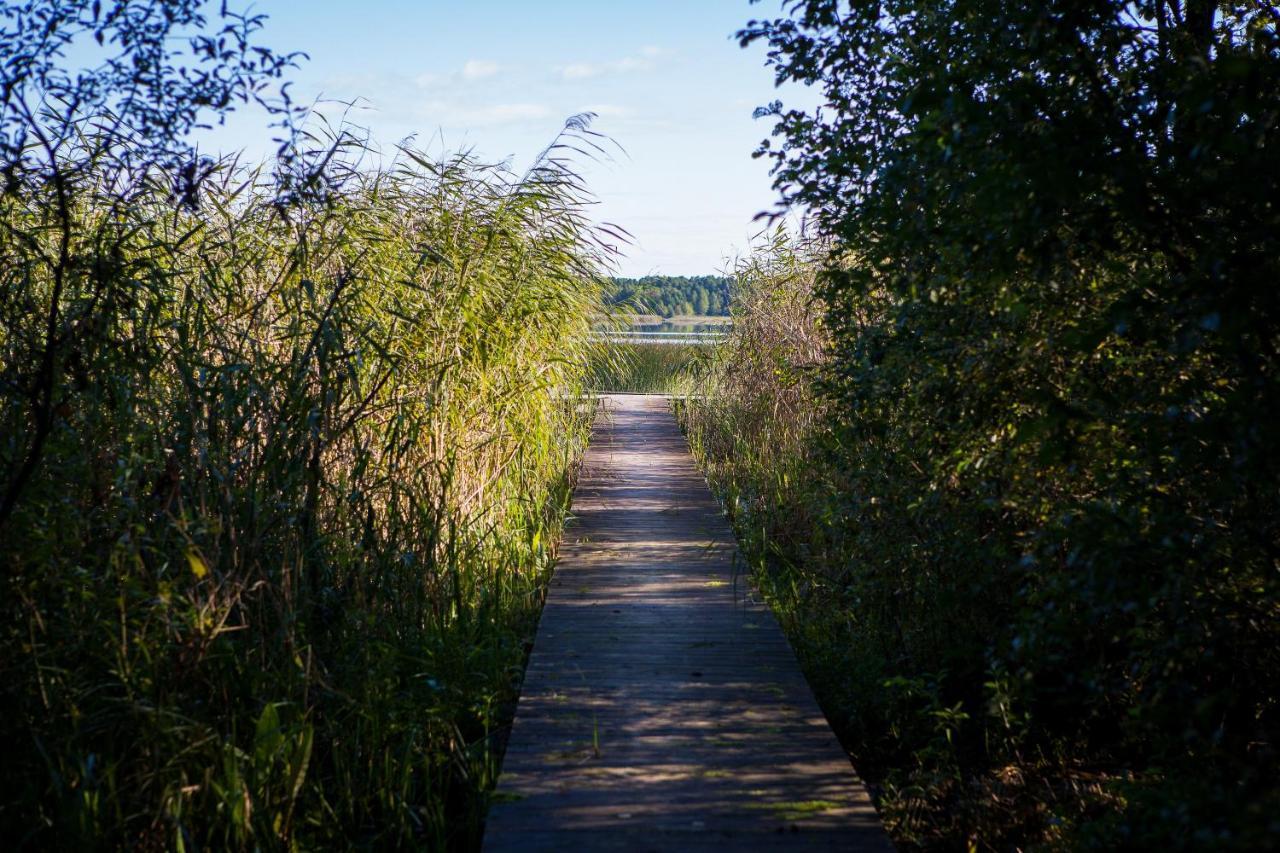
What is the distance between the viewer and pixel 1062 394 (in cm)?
307

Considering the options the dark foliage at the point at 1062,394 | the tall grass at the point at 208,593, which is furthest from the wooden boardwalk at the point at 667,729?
the dark foliage at the point at 1062,394

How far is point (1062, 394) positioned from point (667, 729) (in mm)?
1599

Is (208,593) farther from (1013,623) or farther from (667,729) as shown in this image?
(1013,623)

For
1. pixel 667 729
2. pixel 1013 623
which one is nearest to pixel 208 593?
pixel 667 729

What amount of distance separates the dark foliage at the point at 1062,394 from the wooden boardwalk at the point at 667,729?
0.50m

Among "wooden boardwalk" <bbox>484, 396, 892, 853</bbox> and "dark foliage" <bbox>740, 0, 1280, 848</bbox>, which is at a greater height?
"dark foliage" <bbox>740, 0, 1280, 848</bbox>

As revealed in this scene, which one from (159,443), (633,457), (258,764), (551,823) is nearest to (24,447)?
(159,443)

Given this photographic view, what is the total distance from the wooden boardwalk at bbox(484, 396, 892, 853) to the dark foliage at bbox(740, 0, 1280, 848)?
19.5 inches

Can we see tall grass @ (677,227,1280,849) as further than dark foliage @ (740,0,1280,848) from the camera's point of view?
Yes

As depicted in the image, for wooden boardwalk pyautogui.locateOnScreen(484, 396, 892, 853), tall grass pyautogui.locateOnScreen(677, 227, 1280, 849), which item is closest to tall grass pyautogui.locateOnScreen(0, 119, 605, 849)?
wooden boardwalk pyautogui.locateOnScreen(484, 396, 892, 853)

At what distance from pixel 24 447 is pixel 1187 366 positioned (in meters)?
3.31

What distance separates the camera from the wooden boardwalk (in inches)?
115

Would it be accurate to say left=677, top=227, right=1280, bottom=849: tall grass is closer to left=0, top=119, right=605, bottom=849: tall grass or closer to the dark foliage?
the dark foliage

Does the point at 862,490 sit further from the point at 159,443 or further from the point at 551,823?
the point at 159,443
